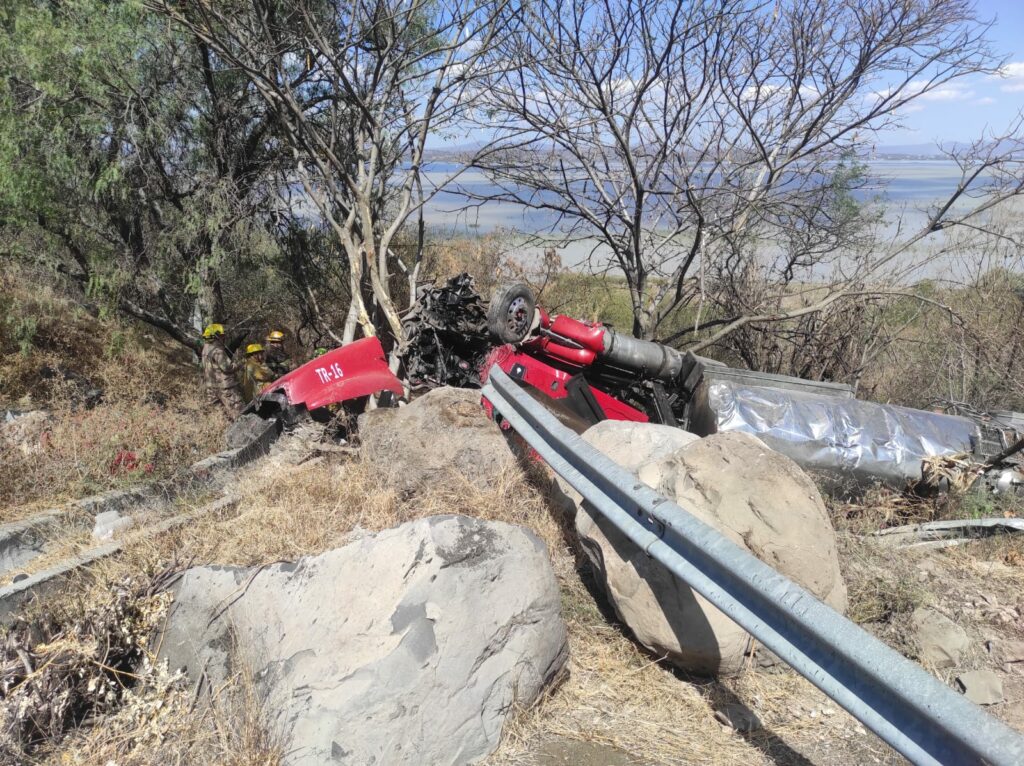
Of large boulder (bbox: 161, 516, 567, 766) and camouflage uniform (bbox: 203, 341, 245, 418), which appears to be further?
camouflage uniform (bbox: 203, 341, 245, 418)

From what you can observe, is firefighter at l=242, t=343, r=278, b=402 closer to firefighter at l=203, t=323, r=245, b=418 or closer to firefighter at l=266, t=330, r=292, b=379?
firefighter at l=203, t=323, r=245, b=418

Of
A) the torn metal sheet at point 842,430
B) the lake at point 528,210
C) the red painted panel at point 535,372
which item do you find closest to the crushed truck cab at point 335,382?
the red painted panel at point 535,372

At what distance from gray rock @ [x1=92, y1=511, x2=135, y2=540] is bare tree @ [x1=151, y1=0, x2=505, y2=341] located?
105 inches

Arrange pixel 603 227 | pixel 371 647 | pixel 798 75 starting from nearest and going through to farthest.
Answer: pixel 371 647 < pixel 798 75 < pixel 603 227

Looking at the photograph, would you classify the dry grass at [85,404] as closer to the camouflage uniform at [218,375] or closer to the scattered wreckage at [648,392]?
the camouflage uniform at [218,375]

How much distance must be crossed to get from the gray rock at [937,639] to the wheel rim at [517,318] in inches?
117

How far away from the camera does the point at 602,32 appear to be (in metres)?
6.99

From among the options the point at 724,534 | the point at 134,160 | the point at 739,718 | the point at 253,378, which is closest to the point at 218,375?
the point at 253,378

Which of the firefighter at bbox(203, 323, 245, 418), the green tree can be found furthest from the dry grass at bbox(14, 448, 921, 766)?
the green tree

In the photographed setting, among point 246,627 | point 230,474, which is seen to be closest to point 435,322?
point 230,474

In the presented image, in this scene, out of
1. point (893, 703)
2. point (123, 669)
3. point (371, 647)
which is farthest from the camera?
point (123, 669)

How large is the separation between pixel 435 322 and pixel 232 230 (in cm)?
408

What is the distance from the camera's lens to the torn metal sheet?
501 cm

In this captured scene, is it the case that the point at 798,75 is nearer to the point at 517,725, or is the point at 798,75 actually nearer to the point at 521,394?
the point at 521,394
